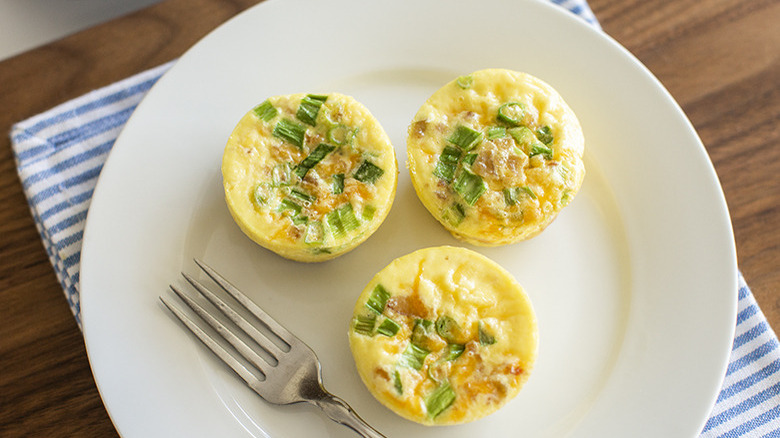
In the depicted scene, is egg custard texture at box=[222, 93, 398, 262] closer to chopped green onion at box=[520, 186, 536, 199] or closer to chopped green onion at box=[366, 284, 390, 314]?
chopped green onion at box=[366, 284, 390, 314]

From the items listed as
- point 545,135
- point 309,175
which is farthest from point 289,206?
point 545,135

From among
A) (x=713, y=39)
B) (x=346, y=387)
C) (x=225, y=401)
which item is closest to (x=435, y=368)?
(x=346, y=387)

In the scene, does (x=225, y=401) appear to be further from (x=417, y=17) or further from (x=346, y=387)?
(x=417, y=17)

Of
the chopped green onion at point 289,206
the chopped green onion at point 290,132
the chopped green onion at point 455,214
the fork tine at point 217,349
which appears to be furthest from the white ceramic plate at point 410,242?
the chopped green onion at point 290,132

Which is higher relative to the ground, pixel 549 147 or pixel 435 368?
pixel 549 147

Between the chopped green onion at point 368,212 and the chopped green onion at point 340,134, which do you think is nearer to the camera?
the chopped green onion at point 368,212

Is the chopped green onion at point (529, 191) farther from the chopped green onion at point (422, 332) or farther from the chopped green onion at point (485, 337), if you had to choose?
the chopped green onion at point (422, 332)
